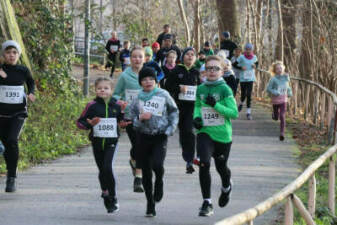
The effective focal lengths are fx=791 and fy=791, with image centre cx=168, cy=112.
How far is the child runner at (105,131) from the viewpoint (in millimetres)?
8125

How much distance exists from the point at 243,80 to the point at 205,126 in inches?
417

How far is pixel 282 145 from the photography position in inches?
596

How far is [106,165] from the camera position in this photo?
8.12 metres

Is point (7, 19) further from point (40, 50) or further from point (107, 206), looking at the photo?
point (107, 206)

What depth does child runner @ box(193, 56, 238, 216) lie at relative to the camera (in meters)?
8.12

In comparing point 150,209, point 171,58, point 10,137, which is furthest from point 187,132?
point 150,209

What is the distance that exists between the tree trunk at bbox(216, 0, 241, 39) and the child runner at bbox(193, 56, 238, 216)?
19792mm

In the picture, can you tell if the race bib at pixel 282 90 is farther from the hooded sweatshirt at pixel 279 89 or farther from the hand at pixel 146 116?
the hand at pixel 146 116

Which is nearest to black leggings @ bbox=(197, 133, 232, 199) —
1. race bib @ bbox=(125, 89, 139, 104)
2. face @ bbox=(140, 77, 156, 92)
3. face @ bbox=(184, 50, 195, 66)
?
face @ bbox=(140, 77, 156, 92)

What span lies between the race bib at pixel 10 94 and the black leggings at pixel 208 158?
7.83 ft

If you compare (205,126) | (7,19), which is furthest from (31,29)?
(205,126)

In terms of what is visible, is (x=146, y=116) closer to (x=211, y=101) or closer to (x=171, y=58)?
(x=211, y=101)

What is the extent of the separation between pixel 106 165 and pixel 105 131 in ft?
1.17

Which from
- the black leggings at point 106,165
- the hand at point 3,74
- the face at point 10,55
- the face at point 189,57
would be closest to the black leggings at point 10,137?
the hand at point 3,74
